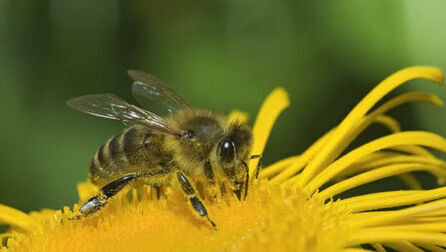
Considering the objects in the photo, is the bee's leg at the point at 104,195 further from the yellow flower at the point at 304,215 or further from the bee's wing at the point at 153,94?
the bee's wing at the point at 153,94

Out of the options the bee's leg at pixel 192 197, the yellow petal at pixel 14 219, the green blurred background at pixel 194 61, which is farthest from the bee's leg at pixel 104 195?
the green blurred background at pixel 194 61

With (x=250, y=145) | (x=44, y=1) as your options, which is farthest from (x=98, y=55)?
(x=250, y=145)

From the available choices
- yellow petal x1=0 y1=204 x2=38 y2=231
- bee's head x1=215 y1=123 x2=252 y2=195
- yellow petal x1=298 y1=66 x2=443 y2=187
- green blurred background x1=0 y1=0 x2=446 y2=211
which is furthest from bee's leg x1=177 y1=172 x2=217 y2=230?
green blurred background x1=0 y1=0 x2=446 y2=211

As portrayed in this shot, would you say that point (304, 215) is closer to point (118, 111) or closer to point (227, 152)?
point (227, 152)

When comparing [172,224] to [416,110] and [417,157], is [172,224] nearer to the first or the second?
[417,157]

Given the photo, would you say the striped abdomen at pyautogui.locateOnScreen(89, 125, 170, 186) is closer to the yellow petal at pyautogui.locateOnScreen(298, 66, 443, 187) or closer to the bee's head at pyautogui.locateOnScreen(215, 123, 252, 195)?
the bee's head at pyautogui.locateOnScreen(215, 123, 252, 195)

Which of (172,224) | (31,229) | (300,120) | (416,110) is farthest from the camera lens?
(300,120)
